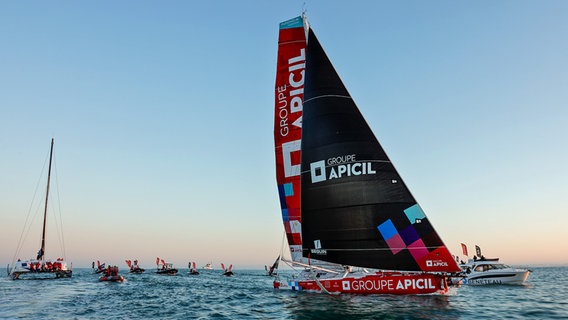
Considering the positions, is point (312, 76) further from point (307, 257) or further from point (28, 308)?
point (28, 308)

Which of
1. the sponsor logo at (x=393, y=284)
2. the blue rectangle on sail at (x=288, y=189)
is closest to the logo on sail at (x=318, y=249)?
the sponsor logo at (x=393, y=284)

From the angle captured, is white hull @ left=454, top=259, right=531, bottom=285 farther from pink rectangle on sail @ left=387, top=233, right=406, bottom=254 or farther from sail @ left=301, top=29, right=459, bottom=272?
pink rectangle on sail @ left=387, top=233, right=406, bottom=254

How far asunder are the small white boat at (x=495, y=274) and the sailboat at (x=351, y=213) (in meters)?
20.2

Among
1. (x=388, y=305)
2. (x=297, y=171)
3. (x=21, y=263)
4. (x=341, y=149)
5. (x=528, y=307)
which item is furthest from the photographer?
(x=21, y=263)

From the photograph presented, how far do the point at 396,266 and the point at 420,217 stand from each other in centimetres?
314

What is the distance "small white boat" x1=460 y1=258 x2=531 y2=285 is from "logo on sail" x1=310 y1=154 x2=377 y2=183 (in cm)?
2411

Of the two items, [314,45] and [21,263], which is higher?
[314,45]

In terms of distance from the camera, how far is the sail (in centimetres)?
2172

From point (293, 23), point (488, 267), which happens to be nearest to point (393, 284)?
point (293, 23)

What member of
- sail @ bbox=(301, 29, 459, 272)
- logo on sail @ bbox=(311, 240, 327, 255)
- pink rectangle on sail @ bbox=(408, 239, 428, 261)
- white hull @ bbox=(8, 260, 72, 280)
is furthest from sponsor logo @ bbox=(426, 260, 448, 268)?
white hull @ bbox=(8, 260, 72, 280)

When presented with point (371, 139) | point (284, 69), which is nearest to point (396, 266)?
point (371, 139)

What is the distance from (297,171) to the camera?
102 ft

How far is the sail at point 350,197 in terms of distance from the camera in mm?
21719

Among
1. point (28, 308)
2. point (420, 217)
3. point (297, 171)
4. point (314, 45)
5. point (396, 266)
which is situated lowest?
point (28, 308)
